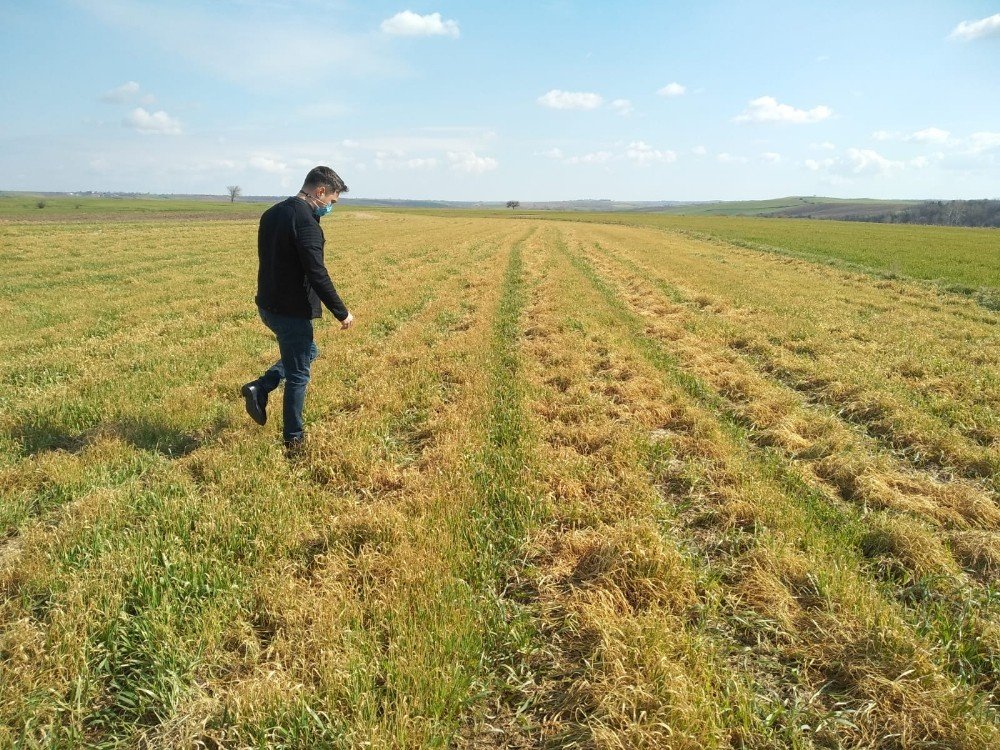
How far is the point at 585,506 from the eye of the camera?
4.39 m

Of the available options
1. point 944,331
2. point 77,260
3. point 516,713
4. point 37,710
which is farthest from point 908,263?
point 77,260

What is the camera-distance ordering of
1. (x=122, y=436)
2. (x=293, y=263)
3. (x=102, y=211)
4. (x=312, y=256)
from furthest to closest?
(x=102, y=211)
(x=122, y=436)
(x=293, y=263)
(x=312, y=256)

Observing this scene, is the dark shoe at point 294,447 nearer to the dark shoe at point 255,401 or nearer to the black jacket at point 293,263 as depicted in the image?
the dark shoe at point 255,401

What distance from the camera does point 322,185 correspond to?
17.1ft

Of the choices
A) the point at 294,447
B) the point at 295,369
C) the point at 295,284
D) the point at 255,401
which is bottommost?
the point at 294,447

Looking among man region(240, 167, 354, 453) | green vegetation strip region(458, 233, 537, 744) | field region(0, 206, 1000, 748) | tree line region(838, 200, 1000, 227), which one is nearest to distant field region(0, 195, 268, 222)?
field region(0, 206, 1000, 748)

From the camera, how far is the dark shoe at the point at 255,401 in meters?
5.38

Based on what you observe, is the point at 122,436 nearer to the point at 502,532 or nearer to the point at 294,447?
the point at 294,447

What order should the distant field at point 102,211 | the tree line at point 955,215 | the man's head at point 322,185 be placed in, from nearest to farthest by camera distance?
the man's head at point 322,185
the distant field at point 102,211
the tree line at point 955,215

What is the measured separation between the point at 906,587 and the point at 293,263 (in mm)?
5830

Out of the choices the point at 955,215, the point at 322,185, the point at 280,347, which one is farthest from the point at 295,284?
the point at 955,215

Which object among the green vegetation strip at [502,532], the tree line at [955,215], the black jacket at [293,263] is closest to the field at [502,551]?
the green vegetation strip at [502,532]

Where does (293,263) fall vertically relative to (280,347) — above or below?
above

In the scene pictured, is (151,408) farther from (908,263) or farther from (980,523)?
(908,263)
